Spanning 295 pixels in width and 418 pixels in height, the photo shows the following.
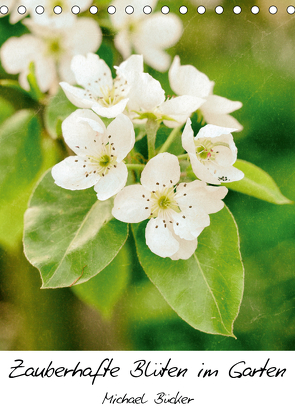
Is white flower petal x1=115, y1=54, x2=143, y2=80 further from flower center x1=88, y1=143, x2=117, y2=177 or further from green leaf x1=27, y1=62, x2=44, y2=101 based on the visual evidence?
green leaf x1=27, y1=62, x2=44, y2=101

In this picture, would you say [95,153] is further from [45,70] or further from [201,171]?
[45,70]

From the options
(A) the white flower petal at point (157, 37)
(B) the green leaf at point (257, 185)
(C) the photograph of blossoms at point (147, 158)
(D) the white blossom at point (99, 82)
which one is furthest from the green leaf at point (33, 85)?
(B) the green leaf at point (257, 185)

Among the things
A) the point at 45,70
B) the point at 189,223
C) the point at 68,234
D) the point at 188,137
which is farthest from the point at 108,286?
the point at 45,70

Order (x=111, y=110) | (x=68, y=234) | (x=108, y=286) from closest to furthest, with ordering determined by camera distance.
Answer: (x=111, y=110) < (x=68, y=234) < (x=108, y=286)

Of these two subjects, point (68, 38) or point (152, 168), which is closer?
point (152, 168)

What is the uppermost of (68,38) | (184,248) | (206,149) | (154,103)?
(68,38)
